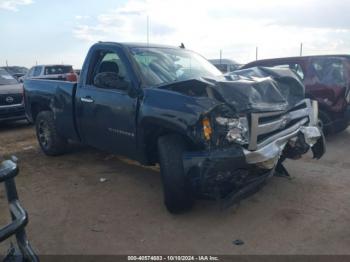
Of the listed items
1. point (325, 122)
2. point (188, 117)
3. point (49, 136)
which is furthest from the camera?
point (325, 122)

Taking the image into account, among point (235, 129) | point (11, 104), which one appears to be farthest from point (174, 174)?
point (11, 104)

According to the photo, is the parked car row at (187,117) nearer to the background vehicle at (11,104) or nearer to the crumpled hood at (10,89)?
the background vehicle at (11,104)

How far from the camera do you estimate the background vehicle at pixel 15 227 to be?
6.66 feet

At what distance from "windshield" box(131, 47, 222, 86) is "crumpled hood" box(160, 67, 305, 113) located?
468mm

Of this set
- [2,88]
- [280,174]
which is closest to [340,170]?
[280,174]

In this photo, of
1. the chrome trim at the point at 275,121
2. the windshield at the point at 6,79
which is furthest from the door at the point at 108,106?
the windshield at the point at 6,79

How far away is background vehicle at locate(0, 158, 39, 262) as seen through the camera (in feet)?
6.66

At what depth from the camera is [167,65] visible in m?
4.77

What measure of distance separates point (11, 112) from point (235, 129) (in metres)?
7.89

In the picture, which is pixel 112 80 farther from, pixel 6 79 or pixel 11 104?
pixel 6 79

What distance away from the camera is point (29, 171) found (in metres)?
5.80

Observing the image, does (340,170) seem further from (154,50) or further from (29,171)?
(29,171)

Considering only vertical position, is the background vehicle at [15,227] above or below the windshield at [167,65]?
below

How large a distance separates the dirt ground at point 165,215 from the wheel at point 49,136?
0.63m
